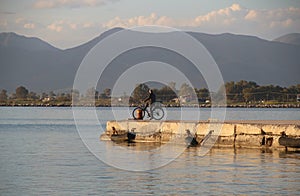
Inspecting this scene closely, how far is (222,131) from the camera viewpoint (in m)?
32.2

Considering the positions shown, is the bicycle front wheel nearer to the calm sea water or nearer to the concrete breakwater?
the concrete breakwater

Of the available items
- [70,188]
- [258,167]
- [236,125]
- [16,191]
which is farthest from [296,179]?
[236,125]

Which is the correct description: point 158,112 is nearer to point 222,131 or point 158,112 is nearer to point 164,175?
point 222,131

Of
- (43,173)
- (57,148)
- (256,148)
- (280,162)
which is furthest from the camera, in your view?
(57,148)

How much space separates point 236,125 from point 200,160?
4.93 metres

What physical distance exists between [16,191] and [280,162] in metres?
9.91

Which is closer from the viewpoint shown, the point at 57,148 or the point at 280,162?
the point at 280,162

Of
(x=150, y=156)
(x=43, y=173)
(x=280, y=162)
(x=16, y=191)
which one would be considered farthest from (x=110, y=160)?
(x=16, y=191)

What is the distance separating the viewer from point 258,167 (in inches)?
961

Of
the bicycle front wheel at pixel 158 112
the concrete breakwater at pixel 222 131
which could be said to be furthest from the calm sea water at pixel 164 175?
the bicycle front wheel at pixel 158 112

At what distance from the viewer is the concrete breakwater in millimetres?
30297

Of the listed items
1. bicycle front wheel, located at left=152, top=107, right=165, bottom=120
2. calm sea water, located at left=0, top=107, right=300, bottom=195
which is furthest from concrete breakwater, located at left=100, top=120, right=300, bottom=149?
bicycle front wheel, located at left=152, top=107, right=165, bottom=120

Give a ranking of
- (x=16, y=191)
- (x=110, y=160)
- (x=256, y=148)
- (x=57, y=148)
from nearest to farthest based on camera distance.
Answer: (x=16, y=191), (x=110, y=160), (x=256, y=148), (x=57, y=148)

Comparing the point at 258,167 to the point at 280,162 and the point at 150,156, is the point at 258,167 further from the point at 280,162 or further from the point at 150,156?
the point at 150,156
